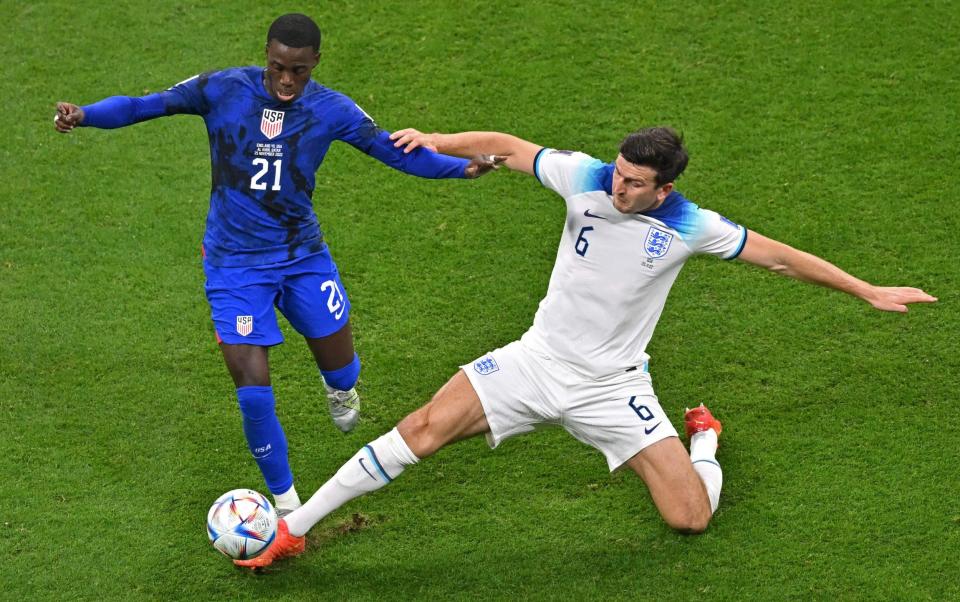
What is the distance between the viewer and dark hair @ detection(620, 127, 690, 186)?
6.00 metres

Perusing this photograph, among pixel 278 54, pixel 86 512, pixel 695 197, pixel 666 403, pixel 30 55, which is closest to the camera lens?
pixel 278 54

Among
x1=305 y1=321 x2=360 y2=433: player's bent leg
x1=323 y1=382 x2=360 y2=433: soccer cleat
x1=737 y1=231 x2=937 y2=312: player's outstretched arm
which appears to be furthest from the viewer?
x1=323 y1=382 x2=360 y2=433: soccer cleat

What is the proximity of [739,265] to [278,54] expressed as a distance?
3.61 m

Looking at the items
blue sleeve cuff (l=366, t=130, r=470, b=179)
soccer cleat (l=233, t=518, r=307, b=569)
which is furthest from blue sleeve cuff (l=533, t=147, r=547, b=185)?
soccer cleat (l=233, t=518, r=307, b=569)

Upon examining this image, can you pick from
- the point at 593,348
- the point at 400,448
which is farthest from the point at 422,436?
the point at 593,348

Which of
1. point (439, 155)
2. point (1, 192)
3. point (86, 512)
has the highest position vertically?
point (439, 155)

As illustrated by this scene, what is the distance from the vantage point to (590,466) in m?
7.19

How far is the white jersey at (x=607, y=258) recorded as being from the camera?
631cm

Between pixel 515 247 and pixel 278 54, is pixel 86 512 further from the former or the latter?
pixel 515 247

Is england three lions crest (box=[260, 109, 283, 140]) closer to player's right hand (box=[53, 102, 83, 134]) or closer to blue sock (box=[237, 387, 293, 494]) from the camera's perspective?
player's right hand (box=[53, 102, 83, 134])

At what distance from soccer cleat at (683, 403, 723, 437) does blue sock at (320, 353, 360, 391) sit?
6.12 feet

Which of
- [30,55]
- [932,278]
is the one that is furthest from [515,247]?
[30,55]

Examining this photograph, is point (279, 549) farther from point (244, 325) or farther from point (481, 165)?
point (481, 165)

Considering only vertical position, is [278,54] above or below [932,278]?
above
